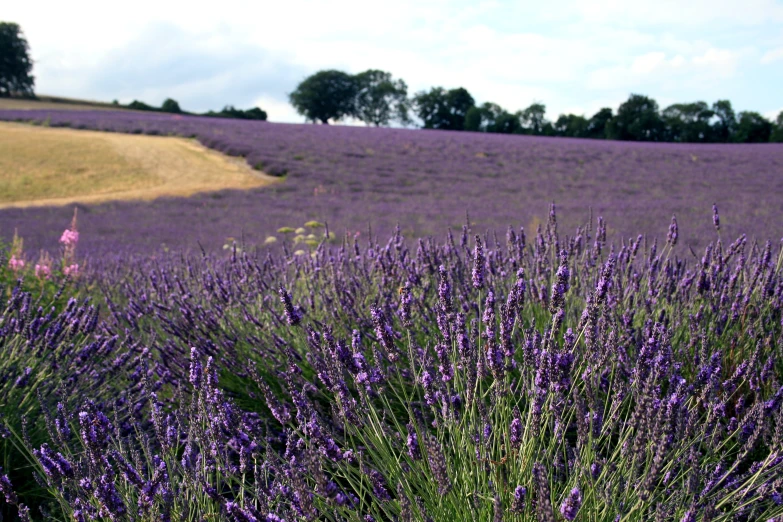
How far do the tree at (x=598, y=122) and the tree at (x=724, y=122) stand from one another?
21.3ft

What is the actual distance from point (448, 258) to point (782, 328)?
1589mm

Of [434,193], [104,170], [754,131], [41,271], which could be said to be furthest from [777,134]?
[41,271]

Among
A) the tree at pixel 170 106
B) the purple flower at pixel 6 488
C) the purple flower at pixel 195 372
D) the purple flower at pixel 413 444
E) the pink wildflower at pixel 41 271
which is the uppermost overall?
the tree at pixel 170 106

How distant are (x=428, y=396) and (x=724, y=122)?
44033 mm

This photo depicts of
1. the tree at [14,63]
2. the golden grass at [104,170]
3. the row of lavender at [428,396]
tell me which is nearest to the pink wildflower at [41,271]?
the row of lavender at [428,396]

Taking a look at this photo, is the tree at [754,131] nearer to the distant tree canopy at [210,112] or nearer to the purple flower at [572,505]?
the distant tree canopy at [210,112]

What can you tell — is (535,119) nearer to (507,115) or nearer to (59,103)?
(507,115)

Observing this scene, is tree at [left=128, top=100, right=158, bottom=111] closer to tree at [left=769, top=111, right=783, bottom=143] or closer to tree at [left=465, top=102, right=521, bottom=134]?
tree at [left=465, top=102, right=521, bottom=134]

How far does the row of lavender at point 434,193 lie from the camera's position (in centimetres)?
946

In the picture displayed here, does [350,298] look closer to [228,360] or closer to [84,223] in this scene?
[228,360]

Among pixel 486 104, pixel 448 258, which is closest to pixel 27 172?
pixel 448 258

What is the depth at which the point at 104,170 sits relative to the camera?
1680 centimetres

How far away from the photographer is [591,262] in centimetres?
320

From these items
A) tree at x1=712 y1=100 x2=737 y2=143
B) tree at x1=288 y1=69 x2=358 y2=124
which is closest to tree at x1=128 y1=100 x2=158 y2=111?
tree at x1=288 y1=69 x2=358 y2=124
